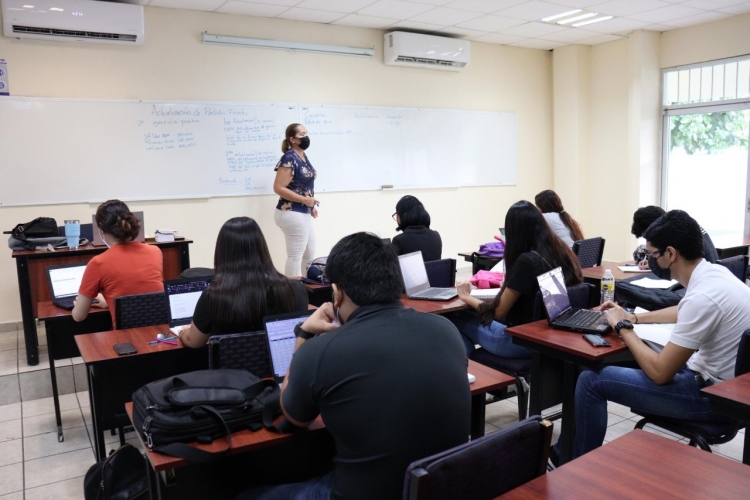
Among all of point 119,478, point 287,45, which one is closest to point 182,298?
point 119,478

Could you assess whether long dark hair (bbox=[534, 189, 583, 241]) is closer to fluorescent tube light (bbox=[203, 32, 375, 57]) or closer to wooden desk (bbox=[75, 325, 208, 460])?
fluorescent tube light (bbox=[203, 32, 375, 57])

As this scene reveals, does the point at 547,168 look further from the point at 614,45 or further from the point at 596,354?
the point at 596,354

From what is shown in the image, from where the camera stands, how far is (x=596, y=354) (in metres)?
2.32

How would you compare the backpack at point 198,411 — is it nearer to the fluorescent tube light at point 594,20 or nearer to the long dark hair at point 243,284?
the long dark hair at point 243,284

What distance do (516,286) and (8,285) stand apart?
4.32m

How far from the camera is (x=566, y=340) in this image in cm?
252

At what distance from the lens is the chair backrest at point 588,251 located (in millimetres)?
4539

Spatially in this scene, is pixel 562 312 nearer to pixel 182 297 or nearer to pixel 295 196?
pixel 182 297

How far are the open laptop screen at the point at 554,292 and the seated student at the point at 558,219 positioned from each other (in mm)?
1924

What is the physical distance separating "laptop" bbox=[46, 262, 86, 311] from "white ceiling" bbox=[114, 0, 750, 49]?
273 cm

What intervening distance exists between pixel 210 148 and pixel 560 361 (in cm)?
414

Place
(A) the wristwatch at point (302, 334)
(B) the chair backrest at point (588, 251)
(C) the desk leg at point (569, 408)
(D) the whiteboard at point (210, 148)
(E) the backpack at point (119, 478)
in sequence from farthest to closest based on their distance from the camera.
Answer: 1. (D) the whiteboard at point (210, 148)
2. (B) the chair backrest at point (588, 251)
3. (C) the desk leg at point (569, 408)
4. (E) the backpack at point (119, 478)
5. (A) the wristwatch at point (302, 334)

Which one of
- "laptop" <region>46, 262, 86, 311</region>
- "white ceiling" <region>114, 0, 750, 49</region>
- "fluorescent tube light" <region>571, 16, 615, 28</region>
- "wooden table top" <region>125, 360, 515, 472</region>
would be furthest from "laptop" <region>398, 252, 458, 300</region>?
"fluorescent tube light" <region>571, 16, 615, 28</region>

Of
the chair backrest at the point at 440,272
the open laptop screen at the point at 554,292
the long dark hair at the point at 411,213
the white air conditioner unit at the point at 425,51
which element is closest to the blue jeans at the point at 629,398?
the open laptop screen at the point at 554,292
